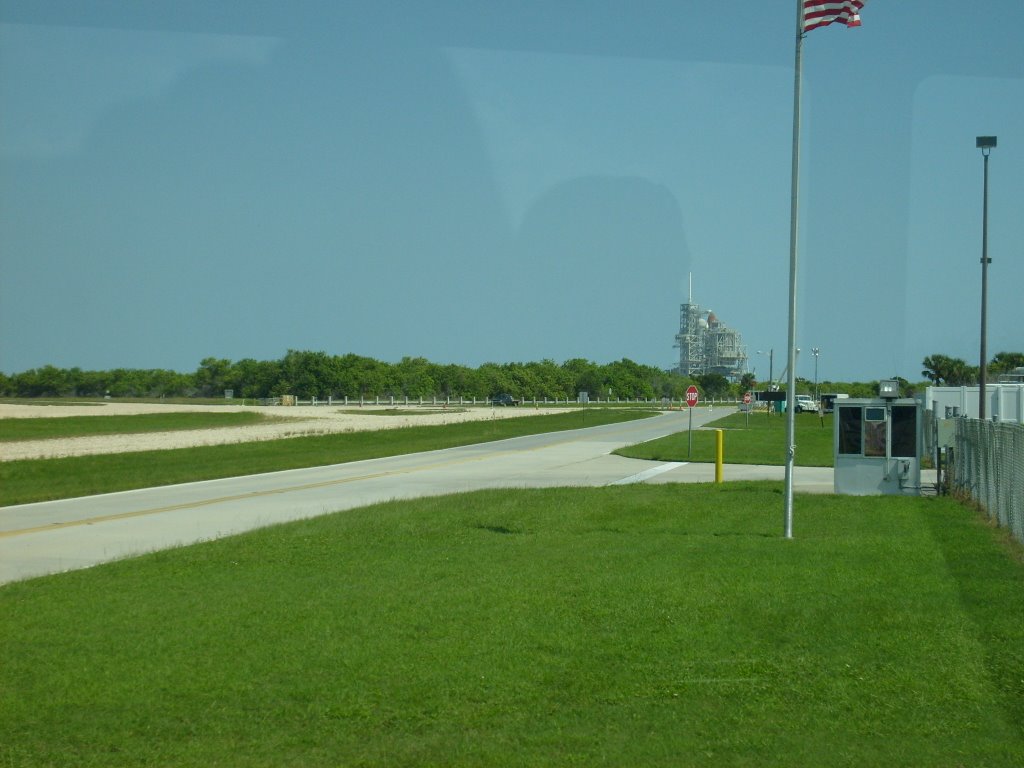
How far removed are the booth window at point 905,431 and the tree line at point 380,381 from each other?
11583 cm

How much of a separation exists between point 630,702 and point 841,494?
15.6 metres

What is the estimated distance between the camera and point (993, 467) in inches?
672

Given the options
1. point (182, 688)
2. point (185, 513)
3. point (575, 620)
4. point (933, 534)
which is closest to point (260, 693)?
point (182, 688)

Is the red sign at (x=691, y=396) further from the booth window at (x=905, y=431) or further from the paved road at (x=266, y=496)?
the booth window at (x=905, y=431)

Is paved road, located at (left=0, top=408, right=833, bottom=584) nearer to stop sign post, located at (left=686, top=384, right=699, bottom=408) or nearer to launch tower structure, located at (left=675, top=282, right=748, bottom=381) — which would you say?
stop sign post, located at (left=686, top=384, right=699, bottom=408)

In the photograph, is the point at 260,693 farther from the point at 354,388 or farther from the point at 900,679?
the point at 354,388

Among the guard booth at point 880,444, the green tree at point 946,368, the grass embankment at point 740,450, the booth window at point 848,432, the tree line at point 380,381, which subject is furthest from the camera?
the tree line at point 380,381

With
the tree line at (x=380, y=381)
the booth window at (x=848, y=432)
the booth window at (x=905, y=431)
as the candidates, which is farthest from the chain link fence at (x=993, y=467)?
the tree line at (x=380, y=381)

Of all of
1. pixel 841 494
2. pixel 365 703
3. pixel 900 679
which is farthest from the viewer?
pixel 841 494

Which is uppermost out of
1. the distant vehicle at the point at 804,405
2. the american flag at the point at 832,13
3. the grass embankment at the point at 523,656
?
the american flag at the point at 832,13

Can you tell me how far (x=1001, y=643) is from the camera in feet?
28.3

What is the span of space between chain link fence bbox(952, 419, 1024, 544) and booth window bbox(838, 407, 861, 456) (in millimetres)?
2055

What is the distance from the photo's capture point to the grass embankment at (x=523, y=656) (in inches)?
249

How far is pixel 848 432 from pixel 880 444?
2.15ft
